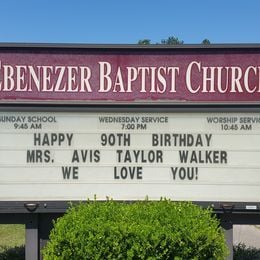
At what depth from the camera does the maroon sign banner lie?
6.42 meters

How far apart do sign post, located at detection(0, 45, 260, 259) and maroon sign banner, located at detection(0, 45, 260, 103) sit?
12mm

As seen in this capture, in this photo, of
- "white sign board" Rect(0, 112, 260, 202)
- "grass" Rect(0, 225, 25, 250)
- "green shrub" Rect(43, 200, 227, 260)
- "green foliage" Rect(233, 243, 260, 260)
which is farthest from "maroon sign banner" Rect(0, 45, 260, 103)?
"grass" Rect(0, 225, 25, 250)

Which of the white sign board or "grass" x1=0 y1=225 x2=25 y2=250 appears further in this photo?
"grass" x1=0 y1=225 x2=25 y2=250

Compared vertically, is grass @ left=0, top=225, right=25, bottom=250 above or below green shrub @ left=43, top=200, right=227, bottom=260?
below

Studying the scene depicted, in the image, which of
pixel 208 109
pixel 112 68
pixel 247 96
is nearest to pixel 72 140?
pixel 112 68

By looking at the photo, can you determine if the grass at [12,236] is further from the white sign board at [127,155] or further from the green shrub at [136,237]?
the green shrub at [136,237]

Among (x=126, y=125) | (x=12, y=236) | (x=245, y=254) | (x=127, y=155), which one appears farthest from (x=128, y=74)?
(x=12, y=236)

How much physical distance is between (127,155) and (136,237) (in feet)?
6.76

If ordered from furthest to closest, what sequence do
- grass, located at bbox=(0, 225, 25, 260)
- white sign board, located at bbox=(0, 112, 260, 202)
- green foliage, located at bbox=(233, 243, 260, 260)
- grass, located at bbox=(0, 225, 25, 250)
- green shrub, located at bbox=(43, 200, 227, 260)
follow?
grass, located at bbox=(0, 225, 25, 250)
green foliage, located at bbox=(233, 243, 260, 260)
grass, located at bbox=(0, 225, 25, 260)
white sign board, located at bbox=(0, 112, 260, 202)
green shrub, located at bbox=(43, 200, 227, 260)

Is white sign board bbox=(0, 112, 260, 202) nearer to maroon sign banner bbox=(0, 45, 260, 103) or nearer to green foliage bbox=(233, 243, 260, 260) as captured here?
maroon sign banner bbox=(0, 45, 260, 103)

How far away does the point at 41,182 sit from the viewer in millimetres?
6449

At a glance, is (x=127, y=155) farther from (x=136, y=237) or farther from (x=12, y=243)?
(x=12, y=243)

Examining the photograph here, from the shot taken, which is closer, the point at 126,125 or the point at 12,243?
the point at 126,125

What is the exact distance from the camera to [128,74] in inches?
254
